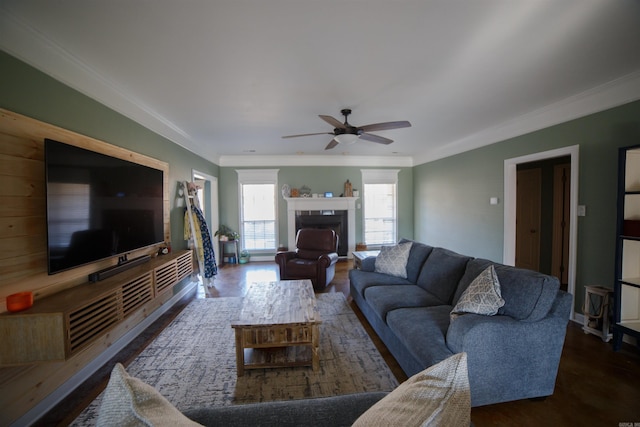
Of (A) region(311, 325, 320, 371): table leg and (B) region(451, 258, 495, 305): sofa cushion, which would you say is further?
(B) region(451, 258, 495, 305): sofa cushion

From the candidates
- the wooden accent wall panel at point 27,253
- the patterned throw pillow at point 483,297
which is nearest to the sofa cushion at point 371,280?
the patterned throw pillow at point 483,297

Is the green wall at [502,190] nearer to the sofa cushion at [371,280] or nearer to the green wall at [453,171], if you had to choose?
the green wall at [453,171]

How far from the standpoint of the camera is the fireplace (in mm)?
6168

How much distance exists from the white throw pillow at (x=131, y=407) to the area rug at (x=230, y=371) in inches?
55.8

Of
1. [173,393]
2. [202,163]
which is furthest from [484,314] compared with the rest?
[202,163]

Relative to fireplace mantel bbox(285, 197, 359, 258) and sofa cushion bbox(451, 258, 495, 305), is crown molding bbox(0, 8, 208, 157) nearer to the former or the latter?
fireplace mantel bbox(285, 197, 359, 258)

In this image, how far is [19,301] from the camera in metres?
1.57

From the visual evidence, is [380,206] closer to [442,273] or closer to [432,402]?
[442,273]

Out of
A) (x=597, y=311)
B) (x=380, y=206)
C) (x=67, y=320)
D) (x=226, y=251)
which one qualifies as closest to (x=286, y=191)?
(x=226, y=251)

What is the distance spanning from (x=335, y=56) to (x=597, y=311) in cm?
370

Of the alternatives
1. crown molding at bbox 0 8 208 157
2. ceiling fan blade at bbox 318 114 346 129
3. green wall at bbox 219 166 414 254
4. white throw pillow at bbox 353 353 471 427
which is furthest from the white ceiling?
green wall at bbox 219 166 414 254

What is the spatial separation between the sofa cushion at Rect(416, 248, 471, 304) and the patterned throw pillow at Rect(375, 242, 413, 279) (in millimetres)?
253

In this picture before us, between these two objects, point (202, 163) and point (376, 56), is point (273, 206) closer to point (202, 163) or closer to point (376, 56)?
point (202, 163)

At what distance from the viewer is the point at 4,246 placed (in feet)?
5.21
